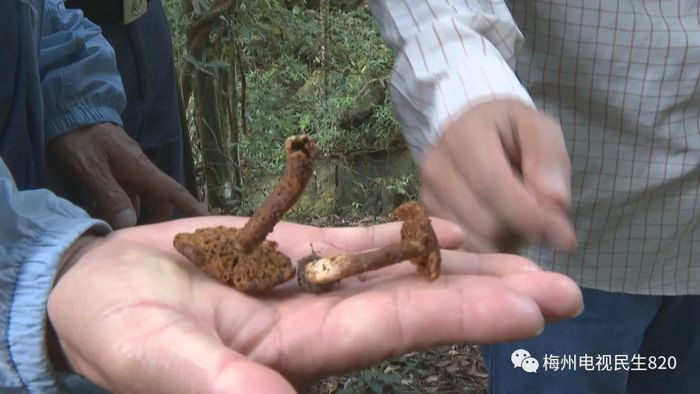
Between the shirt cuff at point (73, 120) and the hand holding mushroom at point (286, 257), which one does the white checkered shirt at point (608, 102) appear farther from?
the shirt cuff at point (73, 120)

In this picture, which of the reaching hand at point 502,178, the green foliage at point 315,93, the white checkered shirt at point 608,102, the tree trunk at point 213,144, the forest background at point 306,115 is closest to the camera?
the reaching hand at point 502,178

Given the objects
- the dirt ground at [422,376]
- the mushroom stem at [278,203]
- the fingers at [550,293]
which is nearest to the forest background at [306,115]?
the dirt ground at [422,376]

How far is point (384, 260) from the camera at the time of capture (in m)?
1.47

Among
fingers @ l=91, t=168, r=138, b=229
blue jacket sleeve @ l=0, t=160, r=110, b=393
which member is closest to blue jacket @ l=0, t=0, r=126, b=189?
fingers @ l=91, t=168, r=138, b=229

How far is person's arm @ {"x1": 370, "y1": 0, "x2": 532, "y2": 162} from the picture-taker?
5.10ft

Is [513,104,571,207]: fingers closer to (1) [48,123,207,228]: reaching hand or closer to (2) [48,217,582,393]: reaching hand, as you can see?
(2) [48,217,582,393]: reaching hand

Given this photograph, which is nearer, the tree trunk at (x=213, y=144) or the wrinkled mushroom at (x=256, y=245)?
the wrinkled mushroom at (x=256, y=245)

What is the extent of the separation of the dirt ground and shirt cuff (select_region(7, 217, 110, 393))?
1.91 m

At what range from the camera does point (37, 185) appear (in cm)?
191

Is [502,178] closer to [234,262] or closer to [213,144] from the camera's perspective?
[234,262]

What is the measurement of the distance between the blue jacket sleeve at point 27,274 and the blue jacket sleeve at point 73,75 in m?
0.63

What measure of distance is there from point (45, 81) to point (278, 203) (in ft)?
2.86

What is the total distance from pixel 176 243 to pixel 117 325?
37 centimetres

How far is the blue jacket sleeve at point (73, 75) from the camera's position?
2.03 m
